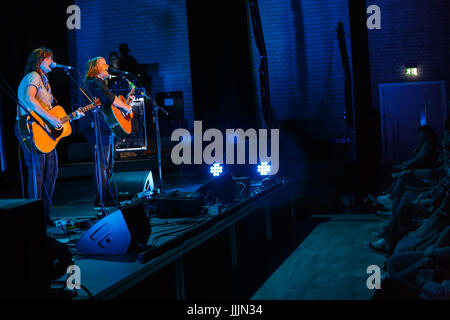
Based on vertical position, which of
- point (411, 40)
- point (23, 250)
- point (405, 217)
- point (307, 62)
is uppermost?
point (411, 40)

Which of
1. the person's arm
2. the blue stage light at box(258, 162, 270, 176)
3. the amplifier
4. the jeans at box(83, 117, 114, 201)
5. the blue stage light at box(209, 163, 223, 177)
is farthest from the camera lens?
the blue stage light at box(209, 163, 223, 177)

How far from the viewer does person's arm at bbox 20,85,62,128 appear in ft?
11.0

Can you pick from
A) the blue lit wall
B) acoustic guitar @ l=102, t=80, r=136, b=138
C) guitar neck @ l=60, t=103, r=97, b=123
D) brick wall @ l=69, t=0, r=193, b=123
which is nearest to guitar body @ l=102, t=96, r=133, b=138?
acoustic guitar @ l=102, t=80, r=136, b=138

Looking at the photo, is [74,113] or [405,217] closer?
[405,217]

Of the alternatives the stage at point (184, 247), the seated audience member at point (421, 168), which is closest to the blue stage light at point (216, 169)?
the stage at point (184, 247)

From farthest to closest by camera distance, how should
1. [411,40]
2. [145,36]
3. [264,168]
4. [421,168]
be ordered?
[145,36]
[411,40]
[421,168]
[264,168]

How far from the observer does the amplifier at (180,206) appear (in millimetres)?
3447

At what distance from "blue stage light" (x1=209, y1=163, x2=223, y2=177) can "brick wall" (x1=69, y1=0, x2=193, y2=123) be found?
355 cm

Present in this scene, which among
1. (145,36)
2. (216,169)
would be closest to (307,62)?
(145,36)

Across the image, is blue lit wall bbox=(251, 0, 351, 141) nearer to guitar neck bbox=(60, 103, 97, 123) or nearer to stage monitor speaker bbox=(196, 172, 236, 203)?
stage monitor speaker bbox=(196, 172, 236, 203)

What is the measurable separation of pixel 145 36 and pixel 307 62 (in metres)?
3.36

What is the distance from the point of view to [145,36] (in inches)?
372

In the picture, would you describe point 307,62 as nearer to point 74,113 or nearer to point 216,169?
point 216,169
